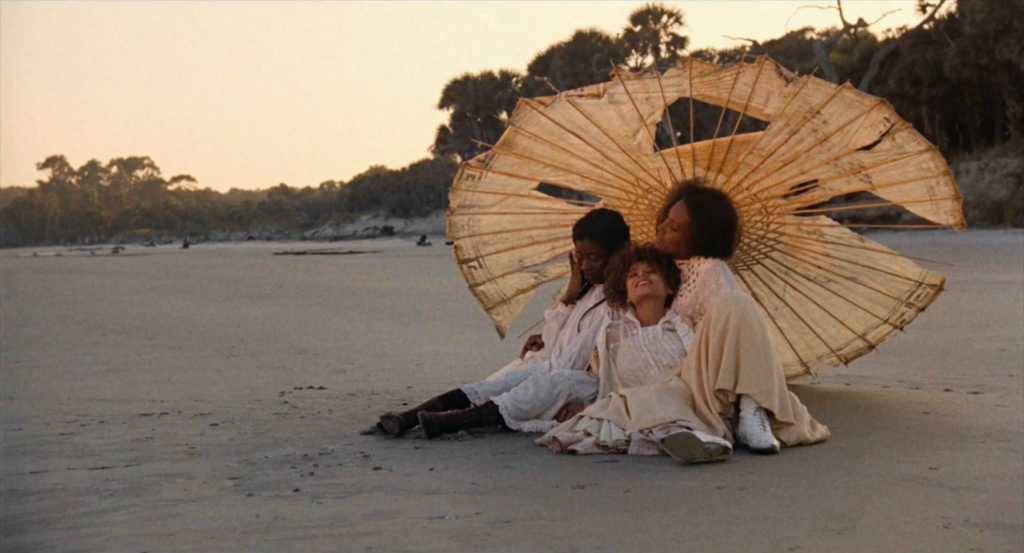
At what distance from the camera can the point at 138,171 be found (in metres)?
74.6

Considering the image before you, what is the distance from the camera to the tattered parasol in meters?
5.79

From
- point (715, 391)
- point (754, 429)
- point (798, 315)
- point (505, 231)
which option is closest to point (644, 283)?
point (715, 391)

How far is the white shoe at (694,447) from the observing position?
15.3ft

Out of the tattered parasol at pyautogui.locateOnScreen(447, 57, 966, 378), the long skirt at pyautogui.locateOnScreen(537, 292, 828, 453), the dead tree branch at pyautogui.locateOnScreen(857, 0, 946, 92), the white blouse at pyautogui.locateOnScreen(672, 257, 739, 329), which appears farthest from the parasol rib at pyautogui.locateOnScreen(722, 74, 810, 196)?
the dead tree branch at pyautogui.locateOnScreen(857, 0, 946, 92)

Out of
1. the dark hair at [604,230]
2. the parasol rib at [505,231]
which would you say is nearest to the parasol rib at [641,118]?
the dark hair at [604,230]

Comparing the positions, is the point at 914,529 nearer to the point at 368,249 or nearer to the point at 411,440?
the point at 411,440

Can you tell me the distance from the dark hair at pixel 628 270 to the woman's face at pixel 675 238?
41mm

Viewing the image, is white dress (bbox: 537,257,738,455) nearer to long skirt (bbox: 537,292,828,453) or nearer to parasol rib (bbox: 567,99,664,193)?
long skirt (bbox: 537,292,828,453)

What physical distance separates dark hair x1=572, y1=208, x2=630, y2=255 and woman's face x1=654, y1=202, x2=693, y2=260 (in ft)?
0.64

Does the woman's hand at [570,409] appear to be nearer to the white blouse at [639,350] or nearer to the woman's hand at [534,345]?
the white blouse at [639,350]

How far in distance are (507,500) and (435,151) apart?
1844 inches

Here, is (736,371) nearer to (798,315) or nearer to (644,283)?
(644,283)

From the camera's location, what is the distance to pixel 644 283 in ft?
17.4

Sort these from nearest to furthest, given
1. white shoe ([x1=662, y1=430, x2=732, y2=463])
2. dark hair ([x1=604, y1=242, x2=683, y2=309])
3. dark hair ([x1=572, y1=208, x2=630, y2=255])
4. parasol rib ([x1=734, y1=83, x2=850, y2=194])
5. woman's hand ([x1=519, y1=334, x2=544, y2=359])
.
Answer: white shoe ([x1=662, y1=430, x2=732, y2=463]) < dark hair ([x1=604, y1=242, x2=683, y2=309]) < dark hair ([x1=572, y1=208, x2=630, y2=255]) < parasol rib ([x1=734, y1=83, x2=850, y2=194]) < woman's hand ([x1=519, y1=334, x2=544, y2=359])
